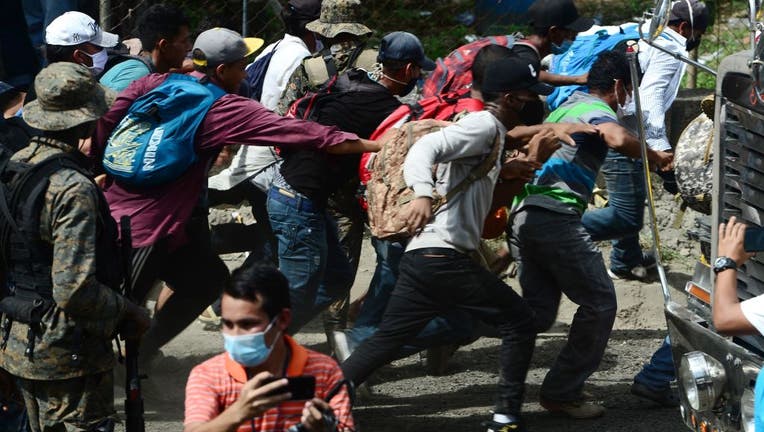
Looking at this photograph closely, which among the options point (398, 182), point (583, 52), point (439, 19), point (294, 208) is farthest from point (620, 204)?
point (439, 19)

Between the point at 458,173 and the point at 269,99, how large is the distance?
2.13 metres

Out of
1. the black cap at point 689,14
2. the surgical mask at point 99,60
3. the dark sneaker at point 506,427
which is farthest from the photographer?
the black cap at point 689,14

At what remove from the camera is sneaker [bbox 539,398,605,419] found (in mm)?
6090

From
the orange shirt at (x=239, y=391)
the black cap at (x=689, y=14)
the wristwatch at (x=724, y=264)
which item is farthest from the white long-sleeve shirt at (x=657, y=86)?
the orange shirt at (x=239, y=391)

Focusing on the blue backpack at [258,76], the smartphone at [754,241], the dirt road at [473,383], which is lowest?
the dirt road at [473,383]

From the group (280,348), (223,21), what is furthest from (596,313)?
(223,21)

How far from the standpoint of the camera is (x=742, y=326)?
4160 mm

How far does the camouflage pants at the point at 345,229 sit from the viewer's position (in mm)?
6551

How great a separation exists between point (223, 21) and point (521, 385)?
4.51 m

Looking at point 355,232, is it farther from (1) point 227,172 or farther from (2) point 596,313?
(2) point 596,313

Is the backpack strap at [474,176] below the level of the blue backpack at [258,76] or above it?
above

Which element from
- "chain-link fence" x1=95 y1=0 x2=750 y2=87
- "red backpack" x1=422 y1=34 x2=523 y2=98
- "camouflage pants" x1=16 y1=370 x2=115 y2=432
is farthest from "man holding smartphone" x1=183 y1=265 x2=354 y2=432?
"chain-link fence" x1=95 y1=0 x2=750 y2=87

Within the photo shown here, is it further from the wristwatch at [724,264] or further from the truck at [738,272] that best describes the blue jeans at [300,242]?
the wristwatch at [724,264]

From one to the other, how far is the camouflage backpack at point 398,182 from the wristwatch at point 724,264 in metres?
1.26
